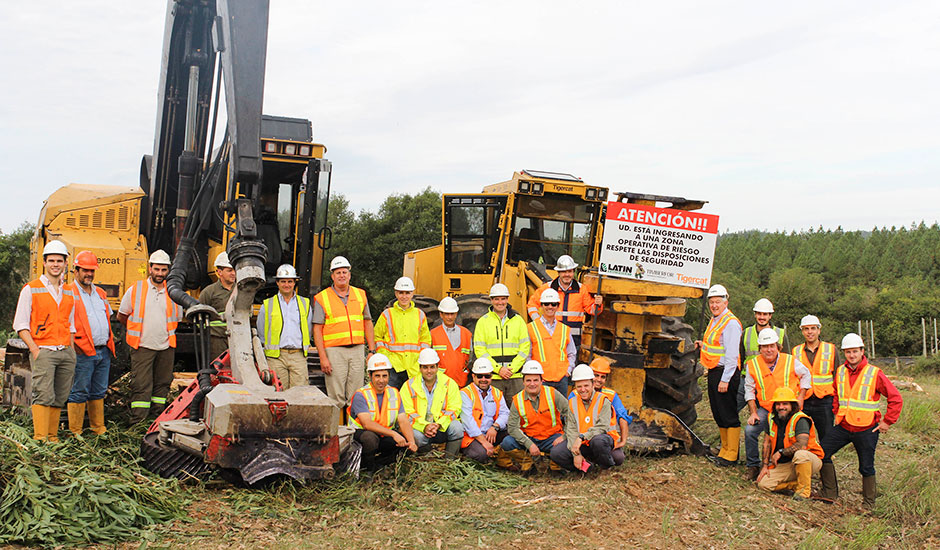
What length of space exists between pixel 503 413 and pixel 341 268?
2.02 meters

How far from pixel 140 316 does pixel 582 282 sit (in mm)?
4850


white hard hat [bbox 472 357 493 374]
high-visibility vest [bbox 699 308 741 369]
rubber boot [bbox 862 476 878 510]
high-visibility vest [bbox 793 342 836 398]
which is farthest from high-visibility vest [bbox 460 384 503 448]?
rubber boot [bbox 862 476 878 510]

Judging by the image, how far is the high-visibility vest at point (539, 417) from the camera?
7688 millimetres

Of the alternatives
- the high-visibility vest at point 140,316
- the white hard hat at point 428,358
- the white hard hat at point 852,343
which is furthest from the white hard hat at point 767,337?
the high-visibility vest at point 140,316

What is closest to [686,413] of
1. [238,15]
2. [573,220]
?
[573,220]

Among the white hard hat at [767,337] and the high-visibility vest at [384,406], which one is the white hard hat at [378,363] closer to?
the high-visibility vest at [384,406]

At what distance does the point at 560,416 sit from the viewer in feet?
25.6

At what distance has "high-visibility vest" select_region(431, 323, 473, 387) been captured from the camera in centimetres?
852

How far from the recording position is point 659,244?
334 inches

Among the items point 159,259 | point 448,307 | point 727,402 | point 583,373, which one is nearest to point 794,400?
point 727,402

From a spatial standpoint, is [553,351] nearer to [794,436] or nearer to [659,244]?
[659,244]

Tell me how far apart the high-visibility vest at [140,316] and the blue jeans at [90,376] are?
0.84ft

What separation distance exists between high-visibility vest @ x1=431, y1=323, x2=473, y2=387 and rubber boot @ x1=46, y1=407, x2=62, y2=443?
3424 millimetres

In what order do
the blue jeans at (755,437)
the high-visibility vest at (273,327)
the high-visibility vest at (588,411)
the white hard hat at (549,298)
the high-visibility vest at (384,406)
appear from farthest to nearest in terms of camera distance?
the white hard hat at (549,298), the blue jeans at (755,437), the high-visibility vest at (273,327), the high-visibility vest at (588,411), the high-visibility vest at (384,406)
